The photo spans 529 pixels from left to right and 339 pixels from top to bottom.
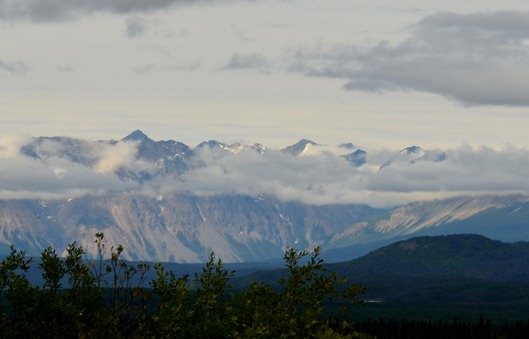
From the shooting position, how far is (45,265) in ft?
191

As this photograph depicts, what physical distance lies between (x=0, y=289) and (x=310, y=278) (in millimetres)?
19331

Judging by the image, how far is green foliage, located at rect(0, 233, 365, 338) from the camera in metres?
55.2

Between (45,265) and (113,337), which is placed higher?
(45,265)

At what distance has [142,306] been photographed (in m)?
58.2

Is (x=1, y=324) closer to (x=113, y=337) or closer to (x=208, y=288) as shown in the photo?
(x=113, y=337)

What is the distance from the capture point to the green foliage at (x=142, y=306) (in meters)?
55.2

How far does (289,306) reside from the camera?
204 feet

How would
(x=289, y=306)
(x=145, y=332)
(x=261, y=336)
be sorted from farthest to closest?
(x=289, y=306) → (x=261, y=336) → (x=145, y=332)

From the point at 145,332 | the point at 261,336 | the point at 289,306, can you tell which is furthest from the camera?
the point at 289,306

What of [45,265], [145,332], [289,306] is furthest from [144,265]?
[289,306]

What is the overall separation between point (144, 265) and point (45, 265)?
7.31m

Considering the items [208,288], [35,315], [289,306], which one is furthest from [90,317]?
[289,306]

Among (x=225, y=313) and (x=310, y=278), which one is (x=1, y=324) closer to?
(x=225, y=313)

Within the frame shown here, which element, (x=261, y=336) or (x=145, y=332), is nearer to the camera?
(x=145, y=332)
